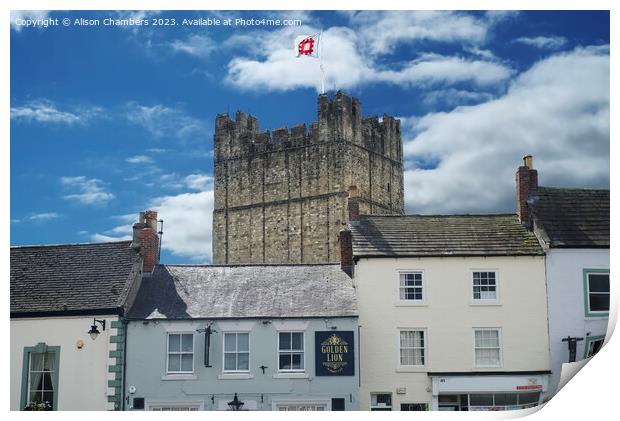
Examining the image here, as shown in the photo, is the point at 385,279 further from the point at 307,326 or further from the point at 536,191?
the point at 536,191

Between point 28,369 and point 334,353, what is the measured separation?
6.17m

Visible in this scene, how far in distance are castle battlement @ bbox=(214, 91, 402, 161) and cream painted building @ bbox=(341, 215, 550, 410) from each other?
655 inches

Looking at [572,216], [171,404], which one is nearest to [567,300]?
[572,216]

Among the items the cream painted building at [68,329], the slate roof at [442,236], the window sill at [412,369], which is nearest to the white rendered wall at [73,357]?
the cream painted building at [68,329]

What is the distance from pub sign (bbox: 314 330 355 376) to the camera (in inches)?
866

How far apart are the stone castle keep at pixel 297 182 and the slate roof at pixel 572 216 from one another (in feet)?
51.0

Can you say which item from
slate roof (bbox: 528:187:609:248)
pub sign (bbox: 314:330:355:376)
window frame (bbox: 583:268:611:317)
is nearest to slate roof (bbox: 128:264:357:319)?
pub sign (bbox: 314:330:355:376)

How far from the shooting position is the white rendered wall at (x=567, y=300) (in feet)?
71.1

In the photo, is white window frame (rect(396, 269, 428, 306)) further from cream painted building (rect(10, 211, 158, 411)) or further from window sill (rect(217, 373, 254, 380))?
cream painted building (rect(10, 211, 158, 411))

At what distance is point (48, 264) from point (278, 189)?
716 inches

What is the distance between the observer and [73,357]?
21.5m

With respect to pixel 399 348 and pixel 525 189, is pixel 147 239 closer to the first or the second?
pixel 399 348

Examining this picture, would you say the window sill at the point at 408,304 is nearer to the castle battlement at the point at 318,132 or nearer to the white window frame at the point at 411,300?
the white window frame at the point at 411,300
